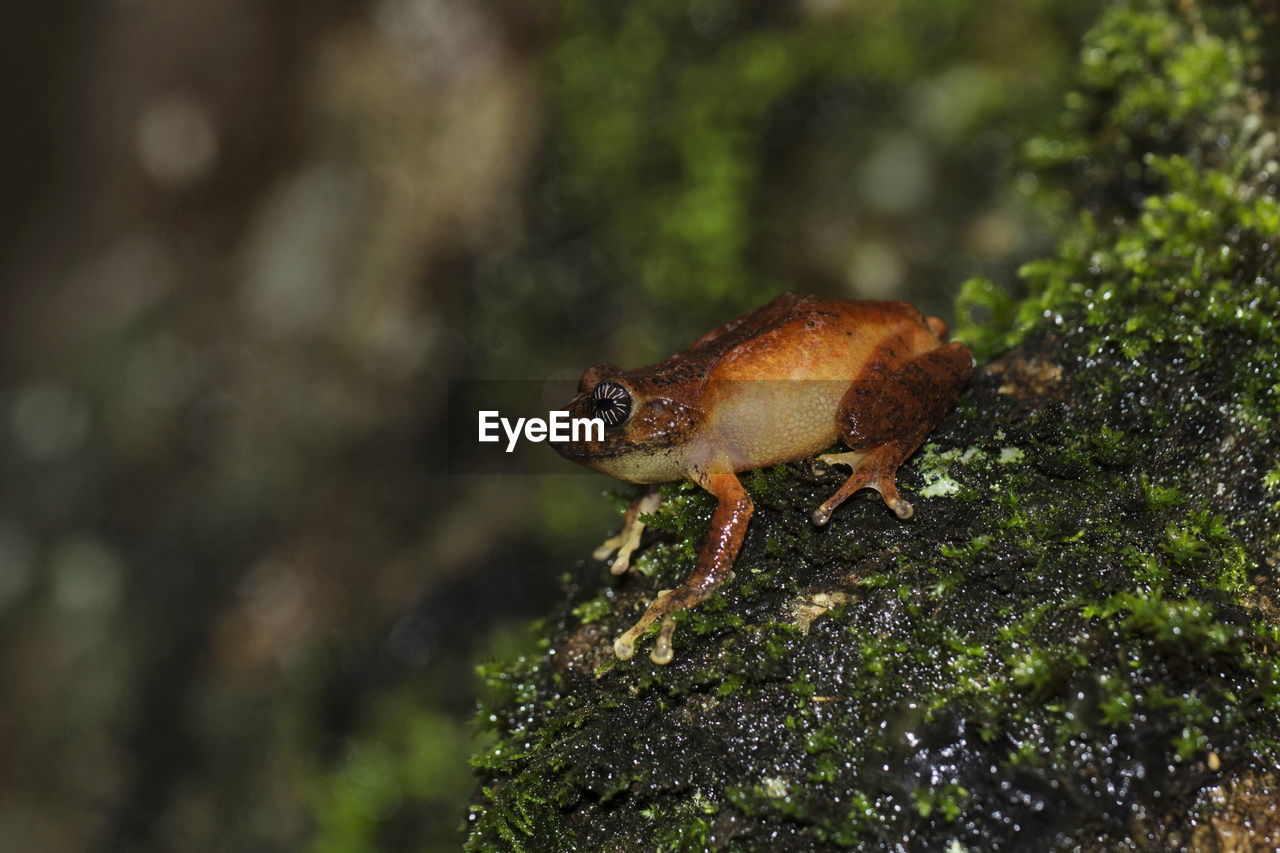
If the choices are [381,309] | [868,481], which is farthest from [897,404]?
[381,309]

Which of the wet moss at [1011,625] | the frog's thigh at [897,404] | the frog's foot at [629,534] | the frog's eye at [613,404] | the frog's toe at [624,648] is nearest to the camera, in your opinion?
the wet moss at [1011,625]

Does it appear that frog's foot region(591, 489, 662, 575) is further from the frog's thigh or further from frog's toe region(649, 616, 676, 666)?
the frog's thigh

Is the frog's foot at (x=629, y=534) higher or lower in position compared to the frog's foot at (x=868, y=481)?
lower

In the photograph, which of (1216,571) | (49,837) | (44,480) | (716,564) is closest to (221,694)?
(49,837)

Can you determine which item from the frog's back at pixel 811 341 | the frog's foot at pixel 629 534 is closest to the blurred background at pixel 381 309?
the frog's foot at pixel 629 534

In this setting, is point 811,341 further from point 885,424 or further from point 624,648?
point 624,648

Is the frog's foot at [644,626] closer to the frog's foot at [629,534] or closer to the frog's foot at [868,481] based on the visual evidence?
the frog's foot at [629,534]

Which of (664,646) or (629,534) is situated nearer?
(664,646)

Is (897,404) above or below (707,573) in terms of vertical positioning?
above
